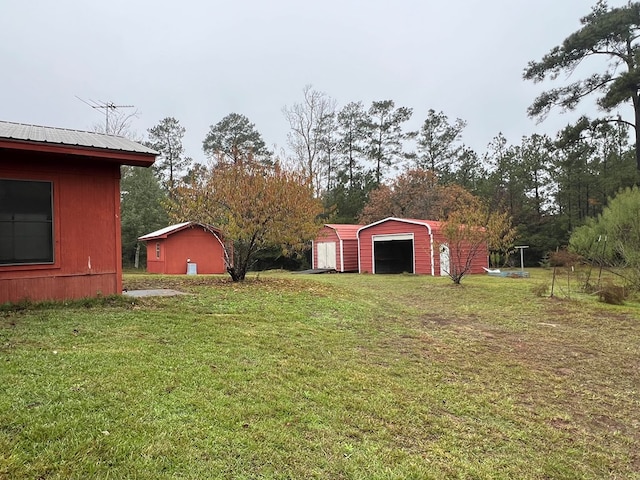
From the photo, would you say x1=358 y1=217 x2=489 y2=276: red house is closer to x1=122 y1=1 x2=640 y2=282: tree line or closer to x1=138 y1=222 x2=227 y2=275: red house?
x1=122 y1=1 x2=640 y2=282: tree line

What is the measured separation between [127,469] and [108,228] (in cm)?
531

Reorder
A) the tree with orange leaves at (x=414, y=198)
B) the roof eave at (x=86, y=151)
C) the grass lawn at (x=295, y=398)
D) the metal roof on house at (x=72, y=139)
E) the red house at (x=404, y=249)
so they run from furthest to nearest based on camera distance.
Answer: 1. the tree with orange leaves at (x=414, y=198)
2. the red house at (x=404, y=249)
3. the metal roof on house at (x=72, y=139)
4. the roof eave at (x=86, y=151)
5. the grass lawn at (x=295, y=398)

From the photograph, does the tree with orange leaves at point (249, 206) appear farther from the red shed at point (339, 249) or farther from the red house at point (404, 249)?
the red shed at point (339, 249)

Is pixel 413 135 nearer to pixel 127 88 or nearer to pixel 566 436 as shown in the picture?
pixel 127 88

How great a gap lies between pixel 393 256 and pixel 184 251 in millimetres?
11232

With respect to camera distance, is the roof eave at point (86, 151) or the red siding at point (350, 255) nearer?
the roof eave at point (86, 151)

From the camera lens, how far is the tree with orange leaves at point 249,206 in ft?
34.6

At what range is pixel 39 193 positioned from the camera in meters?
6.04

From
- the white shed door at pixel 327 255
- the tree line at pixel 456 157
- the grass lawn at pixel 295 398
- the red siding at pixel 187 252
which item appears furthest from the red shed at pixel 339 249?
the grass lawn at pixel 295 398

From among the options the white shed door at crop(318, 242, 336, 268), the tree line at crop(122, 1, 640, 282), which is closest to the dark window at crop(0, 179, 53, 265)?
the tree line at crop(122, 1, 640, 282)

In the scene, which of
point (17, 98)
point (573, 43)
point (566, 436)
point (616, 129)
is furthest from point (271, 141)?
point (566, 436)

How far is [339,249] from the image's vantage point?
2284 cm

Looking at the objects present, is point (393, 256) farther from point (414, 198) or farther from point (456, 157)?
point (456, 157)

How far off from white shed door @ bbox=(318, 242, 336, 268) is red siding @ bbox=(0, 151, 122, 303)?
16911 millimetres
